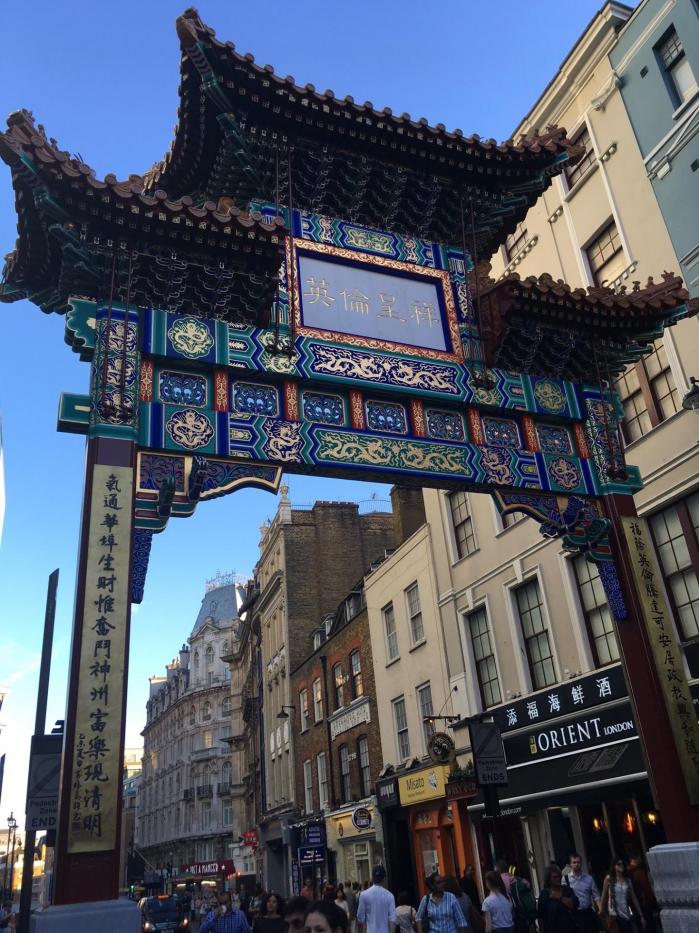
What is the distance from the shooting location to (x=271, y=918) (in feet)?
28.4

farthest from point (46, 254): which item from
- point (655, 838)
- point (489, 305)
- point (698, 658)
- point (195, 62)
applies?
point (655, 838)

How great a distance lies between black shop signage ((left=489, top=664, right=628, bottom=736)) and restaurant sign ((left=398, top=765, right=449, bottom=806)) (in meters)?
2.84

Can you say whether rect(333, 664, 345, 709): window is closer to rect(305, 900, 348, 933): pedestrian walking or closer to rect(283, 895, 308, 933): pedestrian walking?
rect(283, 895, 308, 933): pedestrian walking

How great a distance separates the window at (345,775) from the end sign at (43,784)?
2113 centimetres

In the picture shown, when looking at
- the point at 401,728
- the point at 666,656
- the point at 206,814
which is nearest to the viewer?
the point at 666,656

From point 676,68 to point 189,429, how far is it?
15494 millimetres

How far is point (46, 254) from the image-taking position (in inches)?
388

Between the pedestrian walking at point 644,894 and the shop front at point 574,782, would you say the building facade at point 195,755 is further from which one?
the pedestrian walking at point 644,894

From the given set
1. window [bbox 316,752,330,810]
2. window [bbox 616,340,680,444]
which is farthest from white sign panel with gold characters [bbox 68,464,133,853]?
window [bbox 316,752,330,810]

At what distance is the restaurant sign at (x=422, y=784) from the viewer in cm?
2262

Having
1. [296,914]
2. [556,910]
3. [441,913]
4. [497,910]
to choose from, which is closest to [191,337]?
[296,914]

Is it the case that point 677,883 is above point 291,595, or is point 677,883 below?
below

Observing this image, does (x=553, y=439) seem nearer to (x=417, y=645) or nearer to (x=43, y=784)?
(x=43, y=784)

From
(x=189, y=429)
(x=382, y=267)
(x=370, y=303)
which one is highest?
(x=382, y=267)
